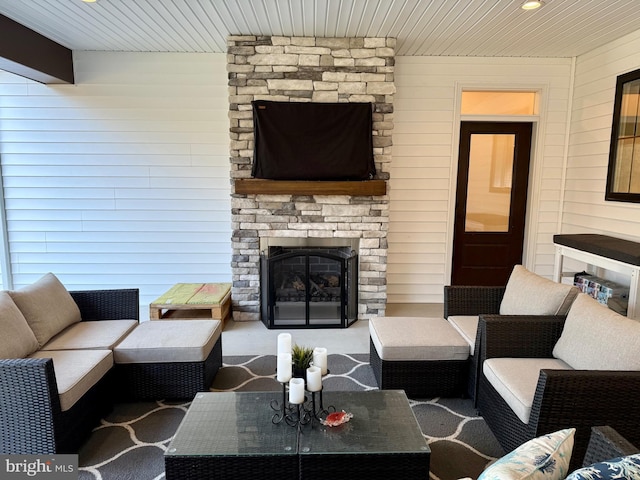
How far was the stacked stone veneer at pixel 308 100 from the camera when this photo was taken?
13.8 ft

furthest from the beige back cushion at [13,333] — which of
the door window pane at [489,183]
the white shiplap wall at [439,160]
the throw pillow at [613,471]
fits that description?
the door window pane at [489,183]

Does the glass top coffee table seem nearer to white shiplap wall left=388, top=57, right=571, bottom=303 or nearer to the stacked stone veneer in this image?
the stacked stone veneer

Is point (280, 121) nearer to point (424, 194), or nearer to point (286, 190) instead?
point (286, 190)

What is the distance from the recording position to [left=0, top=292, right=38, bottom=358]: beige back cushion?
2.39 meters

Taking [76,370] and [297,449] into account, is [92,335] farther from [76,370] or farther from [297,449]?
[297,449]

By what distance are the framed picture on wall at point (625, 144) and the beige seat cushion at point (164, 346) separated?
12.5ft

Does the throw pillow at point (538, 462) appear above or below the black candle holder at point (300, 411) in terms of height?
above

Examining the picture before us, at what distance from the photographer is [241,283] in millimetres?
4523

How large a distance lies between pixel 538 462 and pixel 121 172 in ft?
15.8

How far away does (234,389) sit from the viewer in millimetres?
3029

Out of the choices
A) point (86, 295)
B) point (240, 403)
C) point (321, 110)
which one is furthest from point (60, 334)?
point (321, 110)

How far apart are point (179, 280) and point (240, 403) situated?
305 cm

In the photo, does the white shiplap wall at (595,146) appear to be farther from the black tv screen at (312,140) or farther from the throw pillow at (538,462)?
the throw pillow at (538,462)

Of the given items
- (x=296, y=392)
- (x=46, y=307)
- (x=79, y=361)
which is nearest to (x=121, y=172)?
(x=46, y=307)
